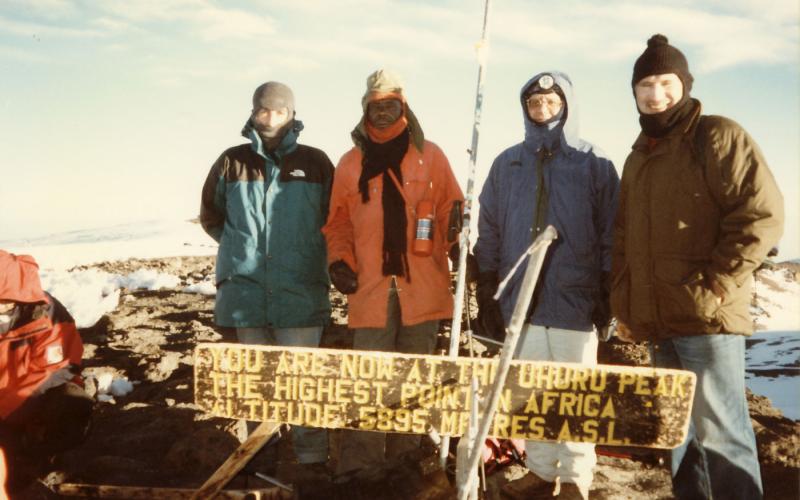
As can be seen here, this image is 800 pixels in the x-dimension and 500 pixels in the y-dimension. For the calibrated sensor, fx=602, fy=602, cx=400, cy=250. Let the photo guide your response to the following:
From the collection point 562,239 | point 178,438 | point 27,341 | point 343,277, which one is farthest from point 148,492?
point 562,239

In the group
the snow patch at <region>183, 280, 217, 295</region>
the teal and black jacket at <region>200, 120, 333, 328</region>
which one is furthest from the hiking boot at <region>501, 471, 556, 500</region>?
the snow patch at <region>183, 280, 217, 295</region>

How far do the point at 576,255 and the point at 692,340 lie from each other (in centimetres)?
78

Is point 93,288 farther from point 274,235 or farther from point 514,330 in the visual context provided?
point 514,330

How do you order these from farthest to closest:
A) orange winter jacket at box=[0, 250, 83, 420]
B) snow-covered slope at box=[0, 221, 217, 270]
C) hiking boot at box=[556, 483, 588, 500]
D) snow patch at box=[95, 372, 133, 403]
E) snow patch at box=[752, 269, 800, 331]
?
snow-covered slope at box=[0, 221, 217, 270] < snow patch at box=[752, 269, 800, 331] < snow patch at box=[95, 372, 133, 403] < orange winter jacket at box=[0, 250, 83, 420] < hiking boot at box=[556, 483, 588, 500]

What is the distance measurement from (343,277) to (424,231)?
0.55 metres

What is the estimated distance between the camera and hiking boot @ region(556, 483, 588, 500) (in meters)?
3.16

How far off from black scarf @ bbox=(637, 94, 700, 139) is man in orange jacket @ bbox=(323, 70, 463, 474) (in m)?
1.17

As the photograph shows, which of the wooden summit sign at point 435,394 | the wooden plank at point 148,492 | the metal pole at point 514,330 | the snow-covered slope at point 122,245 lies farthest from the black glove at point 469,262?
the snow-covered slope at point 122,245

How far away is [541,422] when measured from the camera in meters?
2.13

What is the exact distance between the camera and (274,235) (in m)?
3.76

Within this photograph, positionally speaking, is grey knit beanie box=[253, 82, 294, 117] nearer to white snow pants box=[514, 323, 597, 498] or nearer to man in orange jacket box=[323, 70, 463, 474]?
man in orange jacket box=[323, 70, 463, 474]

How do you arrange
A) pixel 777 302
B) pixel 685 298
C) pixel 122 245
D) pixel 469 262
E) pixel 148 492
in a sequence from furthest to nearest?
1. pixel 122 245
2. pixel 777 302
3. pixel 469 262
4. pixel 148 492
5. pixel 685 298

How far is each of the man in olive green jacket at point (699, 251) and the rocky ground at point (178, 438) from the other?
1.11m

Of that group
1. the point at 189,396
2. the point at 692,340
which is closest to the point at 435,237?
the point at 692,340
